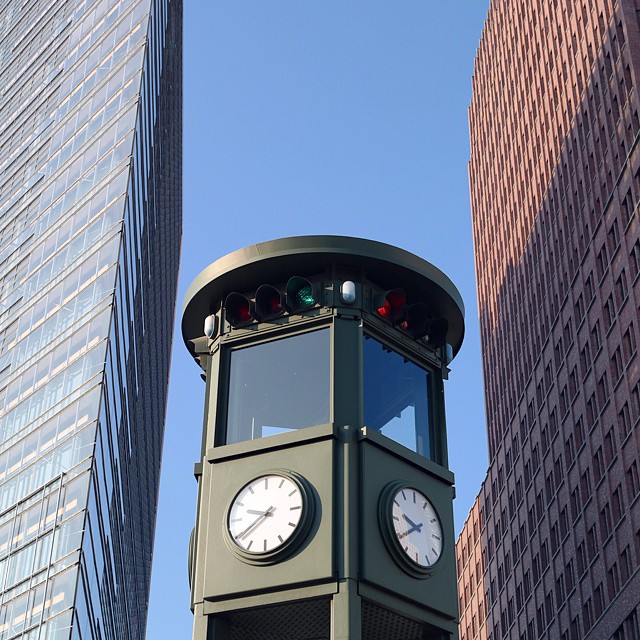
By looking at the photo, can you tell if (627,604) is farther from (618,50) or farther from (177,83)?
(177,83)

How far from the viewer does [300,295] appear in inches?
516

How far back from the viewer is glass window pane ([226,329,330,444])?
1261 cm

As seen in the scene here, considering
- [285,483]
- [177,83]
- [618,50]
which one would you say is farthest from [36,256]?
[285,483]

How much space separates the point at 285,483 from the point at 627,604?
6123cm

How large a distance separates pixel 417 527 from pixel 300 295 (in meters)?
2.91

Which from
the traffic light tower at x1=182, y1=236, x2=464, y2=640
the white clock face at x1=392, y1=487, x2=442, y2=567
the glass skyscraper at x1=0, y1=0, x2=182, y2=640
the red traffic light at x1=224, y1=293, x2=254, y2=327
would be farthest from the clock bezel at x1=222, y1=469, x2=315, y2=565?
the glass skyscraper at x1=0, y1=0, x2=182, y2=640

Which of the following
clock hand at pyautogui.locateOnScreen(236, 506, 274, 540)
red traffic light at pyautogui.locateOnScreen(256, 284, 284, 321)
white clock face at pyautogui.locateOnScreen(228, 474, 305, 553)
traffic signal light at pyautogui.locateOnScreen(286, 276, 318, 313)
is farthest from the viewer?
red traffic light at pyautogui.locateOnScreen(256, 284, 284, 321)

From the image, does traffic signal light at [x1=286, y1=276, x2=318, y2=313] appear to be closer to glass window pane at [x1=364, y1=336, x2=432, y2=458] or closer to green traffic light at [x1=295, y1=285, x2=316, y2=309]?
green traffic light at [x1=295, y1=285, x2=316, y2=309]

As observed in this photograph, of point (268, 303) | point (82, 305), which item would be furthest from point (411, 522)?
point (82, 305)

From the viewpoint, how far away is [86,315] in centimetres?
5994

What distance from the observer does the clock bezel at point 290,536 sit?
37.1 ft

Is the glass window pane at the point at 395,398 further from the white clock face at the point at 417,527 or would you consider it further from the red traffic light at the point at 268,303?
the red traffic light at the point at 268,303

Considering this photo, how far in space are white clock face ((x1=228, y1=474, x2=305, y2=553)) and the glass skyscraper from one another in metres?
39.4

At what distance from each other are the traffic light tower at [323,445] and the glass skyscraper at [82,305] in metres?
38.7
